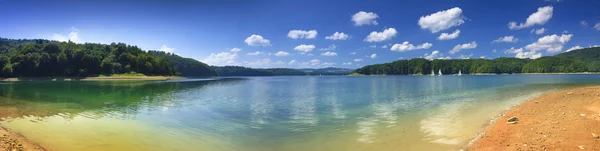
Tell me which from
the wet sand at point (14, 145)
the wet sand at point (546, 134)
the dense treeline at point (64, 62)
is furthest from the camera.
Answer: the dense treeline at point (64, 62)

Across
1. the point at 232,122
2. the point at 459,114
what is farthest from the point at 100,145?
the point at 459,114

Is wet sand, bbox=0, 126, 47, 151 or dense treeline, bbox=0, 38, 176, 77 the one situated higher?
dense treeline, bbox=0, 38, 176, 77

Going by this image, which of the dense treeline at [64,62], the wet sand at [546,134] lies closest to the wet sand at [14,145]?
the wet sand at [546,134]

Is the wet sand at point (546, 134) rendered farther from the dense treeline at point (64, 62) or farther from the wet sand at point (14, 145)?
the dense treeline at point (64, 62)

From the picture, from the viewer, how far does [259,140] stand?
39.2 feet

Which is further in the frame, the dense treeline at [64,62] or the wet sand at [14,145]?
the dense treeline at [64,62]

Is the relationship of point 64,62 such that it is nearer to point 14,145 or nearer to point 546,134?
point 14,145

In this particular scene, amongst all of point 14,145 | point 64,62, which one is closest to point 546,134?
point 14,145

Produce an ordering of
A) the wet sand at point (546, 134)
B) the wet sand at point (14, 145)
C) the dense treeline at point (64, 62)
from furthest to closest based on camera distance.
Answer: the dense treeline at point (64, 62), the wet sand at point (14, 145), the wet sand at point (546, 134)

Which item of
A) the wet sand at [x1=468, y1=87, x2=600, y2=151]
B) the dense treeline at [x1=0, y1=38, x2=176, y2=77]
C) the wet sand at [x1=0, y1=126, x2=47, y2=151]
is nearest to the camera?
the wet sand at [x1=468, y1=87, x2=600, y2=151]

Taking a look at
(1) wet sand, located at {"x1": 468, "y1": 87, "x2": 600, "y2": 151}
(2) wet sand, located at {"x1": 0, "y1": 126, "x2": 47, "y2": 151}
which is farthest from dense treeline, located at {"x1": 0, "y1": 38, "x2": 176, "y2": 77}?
(1) wet sand, located at {"x1": 468, "y1": 87, "x2": 600, "y2": 151}

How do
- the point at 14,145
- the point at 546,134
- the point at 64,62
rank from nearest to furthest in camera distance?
the point at 14,145, the point at 546,134, the point at 64,62

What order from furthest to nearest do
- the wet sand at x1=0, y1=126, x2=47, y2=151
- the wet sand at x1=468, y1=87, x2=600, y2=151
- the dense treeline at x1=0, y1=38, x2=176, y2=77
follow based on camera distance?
1. the dense treeline at x1=0, y1=38, x2=176, y2=77
2. the wet sand at x1=0, y1=126, x2=47, y2=151
3. the wet sand at x1=468, y1=87, x2=600, y2=151

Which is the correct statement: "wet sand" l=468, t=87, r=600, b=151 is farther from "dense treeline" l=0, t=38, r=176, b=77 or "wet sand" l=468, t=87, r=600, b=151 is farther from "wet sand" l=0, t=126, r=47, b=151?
"dense treeline" l=0, t=38, r=176, b=77
